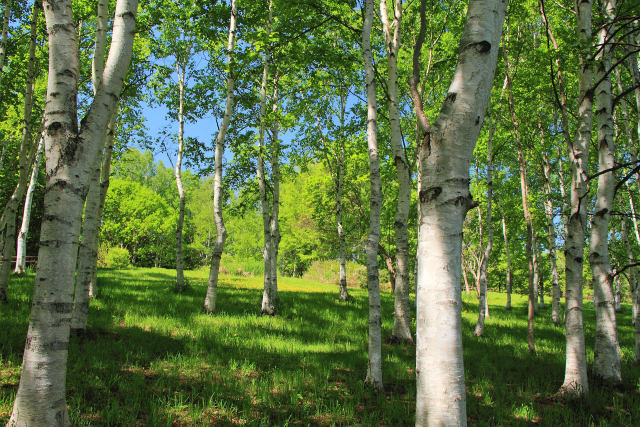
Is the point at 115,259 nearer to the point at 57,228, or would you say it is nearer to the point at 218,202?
the point at 218,202

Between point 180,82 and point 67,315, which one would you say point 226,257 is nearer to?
point 180,82

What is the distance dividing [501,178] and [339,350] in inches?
571

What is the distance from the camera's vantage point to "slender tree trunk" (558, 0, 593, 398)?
14.9 ft

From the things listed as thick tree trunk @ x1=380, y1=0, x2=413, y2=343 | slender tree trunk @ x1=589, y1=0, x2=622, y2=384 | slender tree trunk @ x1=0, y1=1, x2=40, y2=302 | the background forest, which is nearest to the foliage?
the background forest

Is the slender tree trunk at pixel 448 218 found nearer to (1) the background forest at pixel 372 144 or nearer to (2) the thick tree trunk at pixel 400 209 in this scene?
(1) the background forest at pixel 372 144

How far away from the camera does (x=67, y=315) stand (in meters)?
2.52

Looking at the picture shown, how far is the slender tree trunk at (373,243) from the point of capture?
4.60m

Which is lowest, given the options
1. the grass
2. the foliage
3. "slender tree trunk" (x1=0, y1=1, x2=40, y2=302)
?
the grass

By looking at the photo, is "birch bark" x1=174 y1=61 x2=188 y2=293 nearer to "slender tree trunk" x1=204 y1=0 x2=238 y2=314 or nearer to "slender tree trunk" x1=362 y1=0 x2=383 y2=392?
"slender tree trunk" x1=204 y1=0 x2=238 y2=314

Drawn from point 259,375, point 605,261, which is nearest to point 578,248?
point 605,261

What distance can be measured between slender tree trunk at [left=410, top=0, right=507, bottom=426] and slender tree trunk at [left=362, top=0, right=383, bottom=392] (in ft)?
9.28

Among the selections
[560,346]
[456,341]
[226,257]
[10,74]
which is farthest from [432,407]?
[226,257]

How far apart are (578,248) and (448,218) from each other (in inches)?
167

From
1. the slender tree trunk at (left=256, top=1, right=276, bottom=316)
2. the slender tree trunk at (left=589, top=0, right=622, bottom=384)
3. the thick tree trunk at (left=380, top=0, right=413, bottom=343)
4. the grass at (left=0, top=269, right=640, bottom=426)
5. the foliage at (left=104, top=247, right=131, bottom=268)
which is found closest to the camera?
the grass at (left=0, top=269, right=640, bottom=426)
